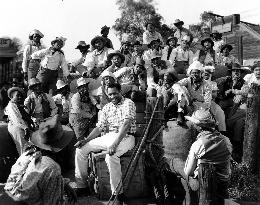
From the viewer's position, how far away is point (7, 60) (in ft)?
56.6

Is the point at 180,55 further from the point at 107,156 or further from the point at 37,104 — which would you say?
the point at 107,156

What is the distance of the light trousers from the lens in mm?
5859

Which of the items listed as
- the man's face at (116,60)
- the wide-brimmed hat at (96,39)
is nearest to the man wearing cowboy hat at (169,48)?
the wide-brimmed hat at (96,39)

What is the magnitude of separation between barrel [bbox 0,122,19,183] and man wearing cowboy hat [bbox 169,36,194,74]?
17.5ft

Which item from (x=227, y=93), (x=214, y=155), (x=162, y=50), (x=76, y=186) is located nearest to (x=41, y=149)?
(x=214, y=155)

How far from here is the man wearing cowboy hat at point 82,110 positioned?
788cm

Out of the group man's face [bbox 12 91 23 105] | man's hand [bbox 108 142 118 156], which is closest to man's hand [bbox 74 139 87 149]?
man's hand [bbox 108 142 118 156]

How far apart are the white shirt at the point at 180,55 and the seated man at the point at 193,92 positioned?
3.01 metres

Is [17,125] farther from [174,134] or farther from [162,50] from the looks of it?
[162,50]

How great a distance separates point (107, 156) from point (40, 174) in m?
2.14

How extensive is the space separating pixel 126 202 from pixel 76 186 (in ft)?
3.16

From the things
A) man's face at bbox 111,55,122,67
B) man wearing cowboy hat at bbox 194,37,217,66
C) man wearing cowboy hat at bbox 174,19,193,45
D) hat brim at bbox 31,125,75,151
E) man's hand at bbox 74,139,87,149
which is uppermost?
man wearing cowboy hat at bbox 174,19,193,45

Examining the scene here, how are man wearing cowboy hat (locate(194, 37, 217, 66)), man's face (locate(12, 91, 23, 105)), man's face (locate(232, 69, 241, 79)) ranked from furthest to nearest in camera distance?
man wearing cowboy hat (locate(194, 37, 217, 66))
man's face (locate(232, 69, 241, 79))
man's face (locate(12, 91, 23, 105))

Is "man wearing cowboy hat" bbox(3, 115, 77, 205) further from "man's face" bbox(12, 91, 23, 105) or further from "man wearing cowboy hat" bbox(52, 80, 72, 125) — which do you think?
"man wearing cowboy hat" bbox(52, 80, 72, 125)
